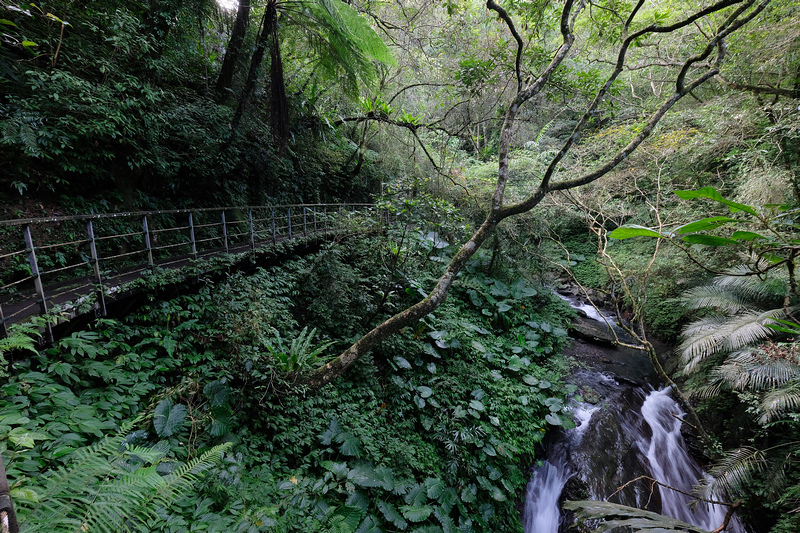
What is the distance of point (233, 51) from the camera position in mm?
6703

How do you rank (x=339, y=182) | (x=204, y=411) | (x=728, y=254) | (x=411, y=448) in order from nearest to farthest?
(x=204, y=411) < (x=411, y=448) < (x=728, y=254) < (x=339, y=182)

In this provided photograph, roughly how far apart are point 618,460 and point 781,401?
7.48 ft

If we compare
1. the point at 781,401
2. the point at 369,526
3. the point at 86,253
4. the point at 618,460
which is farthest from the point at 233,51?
the point at 781,401

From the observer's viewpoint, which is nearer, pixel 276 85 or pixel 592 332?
pixel 276 85

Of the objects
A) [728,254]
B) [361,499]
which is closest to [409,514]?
[361,499]

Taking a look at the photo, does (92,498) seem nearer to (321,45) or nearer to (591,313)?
(321,45)

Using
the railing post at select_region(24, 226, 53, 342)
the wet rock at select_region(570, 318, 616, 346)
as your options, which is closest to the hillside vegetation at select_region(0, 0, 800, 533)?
the railing post at select_region(24, 226, 53, 342)

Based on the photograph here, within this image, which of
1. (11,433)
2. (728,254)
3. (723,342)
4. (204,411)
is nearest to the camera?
(11,433)

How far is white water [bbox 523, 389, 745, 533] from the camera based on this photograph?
4758mm

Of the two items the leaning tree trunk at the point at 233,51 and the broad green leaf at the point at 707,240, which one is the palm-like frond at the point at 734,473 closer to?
the broad green leaf at the point at 707,240

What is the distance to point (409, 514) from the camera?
3.70m

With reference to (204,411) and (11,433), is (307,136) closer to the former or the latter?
(204,411)

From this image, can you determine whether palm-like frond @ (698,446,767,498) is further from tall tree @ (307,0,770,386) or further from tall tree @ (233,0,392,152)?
tall tree @ (233,0,392,152)

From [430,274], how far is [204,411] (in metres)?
5.76
